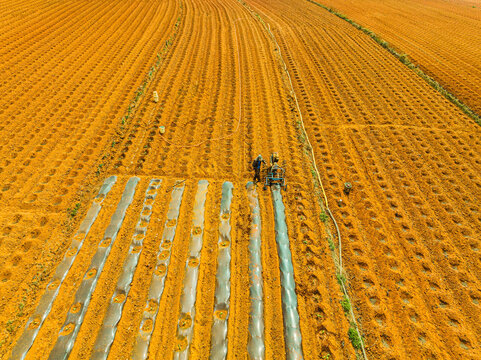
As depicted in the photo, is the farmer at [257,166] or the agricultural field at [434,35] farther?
the agricultural field at [434,35]

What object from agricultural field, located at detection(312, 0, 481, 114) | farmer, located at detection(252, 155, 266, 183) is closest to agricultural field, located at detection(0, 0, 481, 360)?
farmer, located at detection(252, 155, 266, 183)

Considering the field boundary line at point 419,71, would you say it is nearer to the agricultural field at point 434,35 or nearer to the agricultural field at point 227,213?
the agricultural field at point 434,35

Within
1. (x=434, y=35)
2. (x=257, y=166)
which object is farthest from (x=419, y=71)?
(x=257, y=166)

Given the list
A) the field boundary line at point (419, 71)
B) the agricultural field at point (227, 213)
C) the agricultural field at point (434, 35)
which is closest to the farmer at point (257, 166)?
the agricultural field at point (227, 213)

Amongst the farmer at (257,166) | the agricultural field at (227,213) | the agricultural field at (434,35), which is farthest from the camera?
the agricultural field at (434,35)

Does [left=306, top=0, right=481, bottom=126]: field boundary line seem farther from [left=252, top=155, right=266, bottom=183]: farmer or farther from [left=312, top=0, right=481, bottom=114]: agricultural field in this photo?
[left=252, top=155, right=266, bottom=183]: farmer

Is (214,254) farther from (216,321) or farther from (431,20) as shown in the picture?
(431,20)

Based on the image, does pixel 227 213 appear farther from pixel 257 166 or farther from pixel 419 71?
pixel 419 71

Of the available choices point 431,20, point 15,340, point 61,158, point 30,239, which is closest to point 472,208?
point 15,340

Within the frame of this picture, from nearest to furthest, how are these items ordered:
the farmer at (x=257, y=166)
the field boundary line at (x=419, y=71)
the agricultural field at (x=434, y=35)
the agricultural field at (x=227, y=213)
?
the agricultural field at (x=227, y=213), the farmer at (x=257, y=166), the field boundary line at (x=419, y=71), the agricultural field at (x=434, y=35)
